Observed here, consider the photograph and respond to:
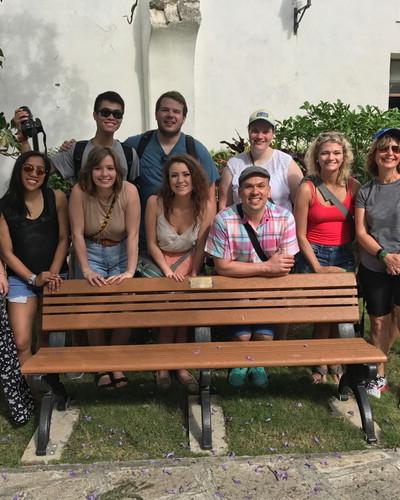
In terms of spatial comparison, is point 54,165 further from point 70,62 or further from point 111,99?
point 70,62

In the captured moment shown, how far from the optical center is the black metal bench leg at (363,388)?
9.86 feet

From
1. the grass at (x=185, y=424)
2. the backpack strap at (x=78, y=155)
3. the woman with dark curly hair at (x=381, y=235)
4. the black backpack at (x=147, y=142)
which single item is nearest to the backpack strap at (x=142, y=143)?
the black backpack at (x=147, y=142)

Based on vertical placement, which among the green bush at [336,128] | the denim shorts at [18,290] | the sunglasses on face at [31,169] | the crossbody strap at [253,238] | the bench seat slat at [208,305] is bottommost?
the bench seat slat at [208,305]

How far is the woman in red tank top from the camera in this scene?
3471mm

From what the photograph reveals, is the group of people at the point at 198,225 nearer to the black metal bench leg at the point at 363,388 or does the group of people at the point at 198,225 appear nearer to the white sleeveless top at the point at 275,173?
the white sleeveless top at the point at 275,173

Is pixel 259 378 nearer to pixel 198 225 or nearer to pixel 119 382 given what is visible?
pixel 119 382

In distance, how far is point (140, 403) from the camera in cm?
343

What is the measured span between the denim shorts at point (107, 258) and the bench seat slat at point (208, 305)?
0.28 meters

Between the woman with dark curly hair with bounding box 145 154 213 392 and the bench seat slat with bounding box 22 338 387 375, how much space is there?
53 cm

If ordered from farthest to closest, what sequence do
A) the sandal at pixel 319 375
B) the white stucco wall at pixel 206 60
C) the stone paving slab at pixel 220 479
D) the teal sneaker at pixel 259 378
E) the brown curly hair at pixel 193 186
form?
the white stucco wall at pixel 206 60 < the sandal at pixel 319 375 < the teal sneaker at pixel 259 378 < the brown curly hair at pixel 193 186 < the stone paving slab at pixel 220 479

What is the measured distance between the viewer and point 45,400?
305cm

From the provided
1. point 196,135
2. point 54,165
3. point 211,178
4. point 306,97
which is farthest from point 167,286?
point 306,97

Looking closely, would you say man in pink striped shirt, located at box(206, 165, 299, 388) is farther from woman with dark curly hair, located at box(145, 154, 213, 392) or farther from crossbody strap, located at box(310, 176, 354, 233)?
crossbody strap, located at box(310, 176, 354, 233)

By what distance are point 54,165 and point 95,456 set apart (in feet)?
6.95
